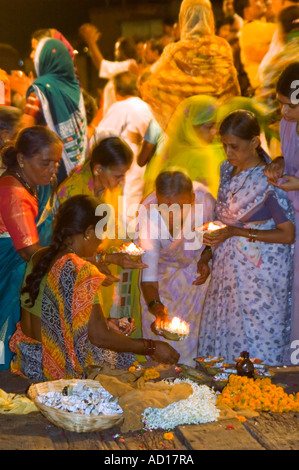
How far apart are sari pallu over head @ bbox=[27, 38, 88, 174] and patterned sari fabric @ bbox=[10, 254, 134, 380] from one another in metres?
1.92

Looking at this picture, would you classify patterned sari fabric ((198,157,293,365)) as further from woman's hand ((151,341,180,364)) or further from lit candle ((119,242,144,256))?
woman's hand ((151,341,180,364))

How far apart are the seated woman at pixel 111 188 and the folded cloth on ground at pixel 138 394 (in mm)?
1801

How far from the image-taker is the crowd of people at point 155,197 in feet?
9.98

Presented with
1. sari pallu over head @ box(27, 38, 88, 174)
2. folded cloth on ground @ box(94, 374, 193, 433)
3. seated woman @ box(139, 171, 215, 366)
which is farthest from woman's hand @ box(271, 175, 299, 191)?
folded cloth on ground @ box(94, 374, 193, 433)

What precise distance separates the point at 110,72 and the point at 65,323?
2.58m

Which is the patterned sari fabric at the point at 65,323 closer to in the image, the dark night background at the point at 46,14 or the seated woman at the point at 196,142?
A: the seated woman at the point at 196,142

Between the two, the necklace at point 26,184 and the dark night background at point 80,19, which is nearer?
the necklace at point 26,184

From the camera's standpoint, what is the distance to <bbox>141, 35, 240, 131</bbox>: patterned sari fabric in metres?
4.92

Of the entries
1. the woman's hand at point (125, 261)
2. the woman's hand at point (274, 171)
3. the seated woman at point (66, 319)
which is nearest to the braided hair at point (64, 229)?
the seated woman at point (66, 319)

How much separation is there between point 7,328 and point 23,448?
2025mm

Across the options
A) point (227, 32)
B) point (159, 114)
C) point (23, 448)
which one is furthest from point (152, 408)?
point (227, 32)

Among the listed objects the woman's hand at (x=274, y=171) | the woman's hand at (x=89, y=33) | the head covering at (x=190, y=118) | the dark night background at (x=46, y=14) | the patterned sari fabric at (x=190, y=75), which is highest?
the dark night background at (x=46, y=14)

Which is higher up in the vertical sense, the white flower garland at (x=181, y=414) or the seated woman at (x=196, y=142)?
the seated woman at (x=196, y=142)

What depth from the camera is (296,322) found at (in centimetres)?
410
